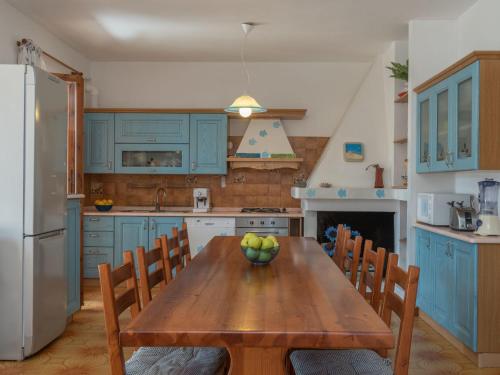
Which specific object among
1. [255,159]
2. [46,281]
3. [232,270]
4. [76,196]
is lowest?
[46,281]

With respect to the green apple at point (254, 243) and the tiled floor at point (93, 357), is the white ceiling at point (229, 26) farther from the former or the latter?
the tiled floor at point (93, 357)

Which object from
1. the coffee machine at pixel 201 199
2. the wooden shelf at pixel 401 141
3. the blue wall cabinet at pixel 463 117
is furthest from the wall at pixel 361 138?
the blue wall cabinet at pixel 463 117

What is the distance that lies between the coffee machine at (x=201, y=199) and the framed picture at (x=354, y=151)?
5.68 ft

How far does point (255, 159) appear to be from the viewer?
5.93 metres

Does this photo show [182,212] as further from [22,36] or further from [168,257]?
[168,257]

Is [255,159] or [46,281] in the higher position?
[255,159]

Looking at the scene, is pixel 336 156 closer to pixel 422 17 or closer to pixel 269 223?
pixel 269 223

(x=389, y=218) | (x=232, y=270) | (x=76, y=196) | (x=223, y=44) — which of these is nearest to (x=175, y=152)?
(x=223, y=44)

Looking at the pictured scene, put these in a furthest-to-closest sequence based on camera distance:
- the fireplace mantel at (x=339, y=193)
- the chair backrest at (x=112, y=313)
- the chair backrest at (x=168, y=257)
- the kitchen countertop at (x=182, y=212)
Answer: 1. the kitchen countertop at (x=182, y=212)
2. the fireplace mantel at (x=339, y=193)
3. the chair backrest at (x=168, y=257)
4. the chair backrest at (x=112, y=313)

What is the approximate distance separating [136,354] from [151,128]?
419 centimetres

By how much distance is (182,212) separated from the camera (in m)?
5.84

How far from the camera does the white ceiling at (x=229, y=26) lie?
425cm

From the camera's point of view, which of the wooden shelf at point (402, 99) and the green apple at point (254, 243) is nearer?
the green apple at point (254, 243)

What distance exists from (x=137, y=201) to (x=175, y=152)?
872 mm
